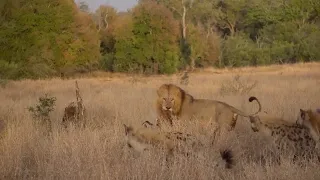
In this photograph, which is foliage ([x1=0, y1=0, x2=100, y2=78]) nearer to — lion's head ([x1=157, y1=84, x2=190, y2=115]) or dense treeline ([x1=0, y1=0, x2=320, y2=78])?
dense treeline ([x1=0, y1=0, x2=320, y2=78])

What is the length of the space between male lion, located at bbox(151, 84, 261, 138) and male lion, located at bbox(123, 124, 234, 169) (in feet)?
3.71

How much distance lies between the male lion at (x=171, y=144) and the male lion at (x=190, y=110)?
1.13 metres

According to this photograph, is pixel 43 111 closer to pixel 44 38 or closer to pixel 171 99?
pixel 171 99

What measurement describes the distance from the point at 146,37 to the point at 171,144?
124 feet

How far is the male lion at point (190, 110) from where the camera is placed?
790cm

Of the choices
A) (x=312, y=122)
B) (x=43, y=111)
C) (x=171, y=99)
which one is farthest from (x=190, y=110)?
(x=43, y=111)

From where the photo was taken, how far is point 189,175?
5699mm

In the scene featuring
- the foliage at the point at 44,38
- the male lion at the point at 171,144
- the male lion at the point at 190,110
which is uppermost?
the foliage at the point at 44,38

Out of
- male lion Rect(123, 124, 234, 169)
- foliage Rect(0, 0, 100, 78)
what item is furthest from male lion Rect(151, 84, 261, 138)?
foliage Rect(0, 0, 100, 78)

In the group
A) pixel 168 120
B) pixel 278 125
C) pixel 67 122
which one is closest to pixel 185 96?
pixel 168 120

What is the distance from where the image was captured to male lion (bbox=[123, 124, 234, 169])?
19.7ft

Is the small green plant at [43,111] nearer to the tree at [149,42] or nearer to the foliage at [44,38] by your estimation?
the foliage at [44,38]

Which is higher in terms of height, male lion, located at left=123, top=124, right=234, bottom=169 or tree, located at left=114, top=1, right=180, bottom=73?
tree, located at left=114, top=1, right=180, bottom=73

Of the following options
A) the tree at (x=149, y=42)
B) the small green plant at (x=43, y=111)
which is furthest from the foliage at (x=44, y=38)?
the small green plant at (x=43, y=111)
